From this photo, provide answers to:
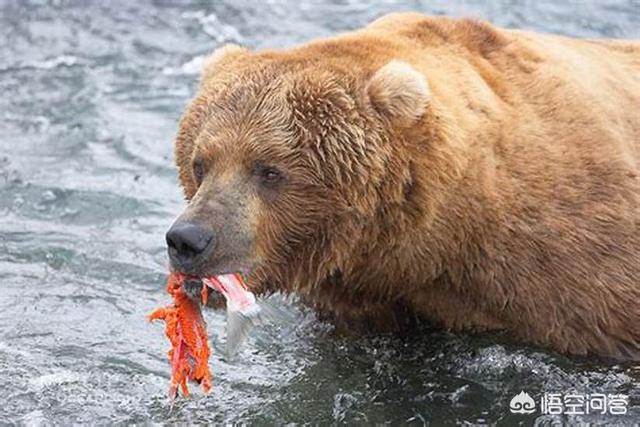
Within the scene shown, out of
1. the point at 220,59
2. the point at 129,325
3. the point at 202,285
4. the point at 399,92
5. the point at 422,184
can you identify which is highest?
the point at 399,92

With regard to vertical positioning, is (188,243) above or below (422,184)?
below

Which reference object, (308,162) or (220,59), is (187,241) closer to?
(308,162)

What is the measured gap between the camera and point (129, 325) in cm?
580

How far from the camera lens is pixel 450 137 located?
4652 mm

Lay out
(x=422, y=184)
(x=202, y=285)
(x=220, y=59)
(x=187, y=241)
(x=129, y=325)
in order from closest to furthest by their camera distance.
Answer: (x=187, y=241)
(x=202, y=285)
(x=422, y=184)
(x=220, y=59)
(x=129, y=325)

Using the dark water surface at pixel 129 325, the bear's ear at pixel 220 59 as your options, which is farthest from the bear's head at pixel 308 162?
the dark water surface at pixel 129 325

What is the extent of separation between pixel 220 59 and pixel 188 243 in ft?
3.91

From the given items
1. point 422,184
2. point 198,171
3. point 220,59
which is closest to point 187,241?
point 198,171

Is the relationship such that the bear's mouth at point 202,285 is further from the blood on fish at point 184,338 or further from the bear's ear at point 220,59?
the bear's ear at point 220,59

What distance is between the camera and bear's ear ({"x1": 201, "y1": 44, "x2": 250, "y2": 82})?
5.07 metres

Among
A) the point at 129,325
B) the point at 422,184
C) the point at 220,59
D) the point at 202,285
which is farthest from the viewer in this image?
the point at 129,325

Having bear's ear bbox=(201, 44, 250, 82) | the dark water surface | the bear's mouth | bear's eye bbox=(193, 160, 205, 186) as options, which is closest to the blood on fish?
the bear's mouth

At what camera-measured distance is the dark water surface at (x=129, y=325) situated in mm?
5020

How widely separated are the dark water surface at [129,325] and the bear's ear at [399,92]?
116 cm
